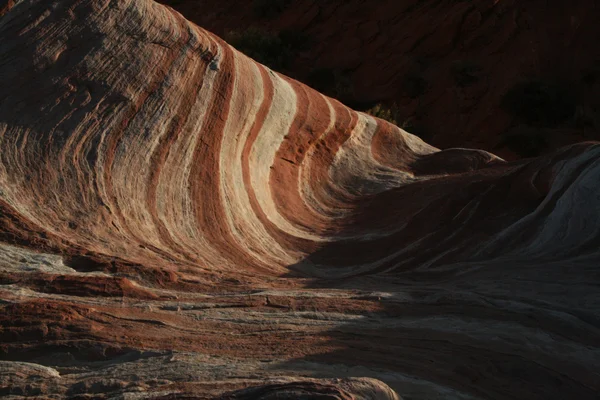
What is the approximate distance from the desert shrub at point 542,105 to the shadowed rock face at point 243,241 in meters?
9.35

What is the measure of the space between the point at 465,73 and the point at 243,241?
14.8 meters

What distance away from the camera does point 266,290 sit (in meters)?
5.93

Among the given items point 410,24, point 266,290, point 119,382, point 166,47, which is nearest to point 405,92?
point 410,24

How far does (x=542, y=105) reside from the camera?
19953 millimetres

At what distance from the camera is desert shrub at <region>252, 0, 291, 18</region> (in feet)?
85.9

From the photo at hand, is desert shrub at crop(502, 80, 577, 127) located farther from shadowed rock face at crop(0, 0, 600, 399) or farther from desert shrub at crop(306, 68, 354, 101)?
shadowed rock face at crop(0, 0, 600, 399)

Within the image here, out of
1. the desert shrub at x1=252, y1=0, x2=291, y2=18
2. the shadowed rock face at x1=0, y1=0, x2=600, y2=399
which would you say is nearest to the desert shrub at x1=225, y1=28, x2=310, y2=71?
the desert shrub at x1=252, y1=0, x2=291, y2=18

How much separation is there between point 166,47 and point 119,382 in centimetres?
491

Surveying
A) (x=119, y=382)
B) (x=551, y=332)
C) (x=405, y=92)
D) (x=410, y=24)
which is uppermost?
(x=410, y=24)

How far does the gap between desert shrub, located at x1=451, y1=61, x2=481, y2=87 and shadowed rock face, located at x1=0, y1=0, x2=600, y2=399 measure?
10448mm

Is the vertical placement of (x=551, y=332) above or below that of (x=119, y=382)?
above

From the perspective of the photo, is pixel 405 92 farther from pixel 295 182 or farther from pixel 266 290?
pixel 266 290

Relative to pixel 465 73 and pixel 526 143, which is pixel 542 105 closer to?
pixel 526 143

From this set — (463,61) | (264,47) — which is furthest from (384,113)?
(264,47)
